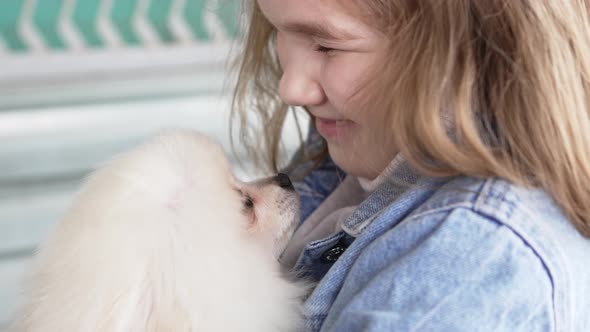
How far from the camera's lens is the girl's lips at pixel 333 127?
120 cm

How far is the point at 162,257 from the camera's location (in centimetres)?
100

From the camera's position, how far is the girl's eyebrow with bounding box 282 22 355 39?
106cm

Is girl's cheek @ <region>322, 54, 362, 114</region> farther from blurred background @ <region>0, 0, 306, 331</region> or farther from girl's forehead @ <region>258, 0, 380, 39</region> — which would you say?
blurred background @ <region>0, 0, 306, 331</region>

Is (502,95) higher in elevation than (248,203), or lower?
higher

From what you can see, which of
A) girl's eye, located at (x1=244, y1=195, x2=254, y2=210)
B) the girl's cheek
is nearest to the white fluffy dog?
girl's eye, located at (x1=244, y1=195, x2=254, y2=210)

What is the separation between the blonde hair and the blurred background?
114 centimetres

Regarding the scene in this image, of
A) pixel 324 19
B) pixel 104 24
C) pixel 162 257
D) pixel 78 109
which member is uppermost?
pixel 324 19

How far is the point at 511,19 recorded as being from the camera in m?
0.93

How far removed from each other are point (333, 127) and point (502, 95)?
1.11ft

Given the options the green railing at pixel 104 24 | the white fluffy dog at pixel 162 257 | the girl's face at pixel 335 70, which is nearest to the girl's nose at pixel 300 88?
the girl's face at pixel 335 70

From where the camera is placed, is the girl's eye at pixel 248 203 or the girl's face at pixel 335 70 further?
the girl's eye at pixel 248 203

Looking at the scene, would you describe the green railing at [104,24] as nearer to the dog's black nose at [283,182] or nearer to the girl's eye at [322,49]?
the dog's black nose at [283,182]

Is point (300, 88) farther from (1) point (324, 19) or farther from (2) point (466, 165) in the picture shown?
(2) point (466, 165)

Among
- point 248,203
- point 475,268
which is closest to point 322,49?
point 248,203
